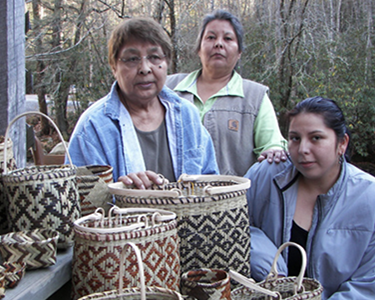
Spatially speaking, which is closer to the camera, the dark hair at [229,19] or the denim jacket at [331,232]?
the denim jacket at [331,232]

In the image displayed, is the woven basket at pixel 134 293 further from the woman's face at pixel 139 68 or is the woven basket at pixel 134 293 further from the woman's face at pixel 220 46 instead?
the woman's face at pixel 220 46

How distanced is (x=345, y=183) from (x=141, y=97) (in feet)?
4.00

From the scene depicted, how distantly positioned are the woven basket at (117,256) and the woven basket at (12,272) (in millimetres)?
158

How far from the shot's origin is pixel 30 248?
4.22 feet

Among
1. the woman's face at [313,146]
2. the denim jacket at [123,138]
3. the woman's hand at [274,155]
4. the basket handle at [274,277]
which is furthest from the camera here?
the woman's hand at [274,155]

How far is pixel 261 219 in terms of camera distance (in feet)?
7.98

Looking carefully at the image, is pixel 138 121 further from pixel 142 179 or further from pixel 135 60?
pixel 142 179

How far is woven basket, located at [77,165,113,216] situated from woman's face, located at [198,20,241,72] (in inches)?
64.0

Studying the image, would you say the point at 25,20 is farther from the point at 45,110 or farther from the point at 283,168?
the point at 45,110

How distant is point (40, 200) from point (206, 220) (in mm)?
581

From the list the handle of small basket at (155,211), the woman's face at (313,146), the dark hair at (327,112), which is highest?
Answer: the dark hair at (327,112)

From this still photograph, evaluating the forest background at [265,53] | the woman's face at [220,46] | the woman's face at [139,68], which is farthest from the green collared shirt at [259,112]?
the forest background at [265,53]

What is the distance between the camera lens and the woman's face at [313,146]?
2.27 meters

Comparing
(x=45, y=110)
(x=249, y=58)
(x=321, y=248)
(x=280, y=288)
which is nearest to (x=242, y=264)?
(x=280, y=288)
